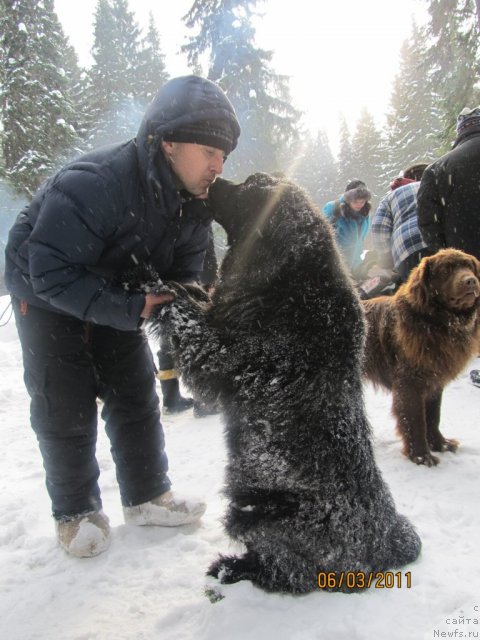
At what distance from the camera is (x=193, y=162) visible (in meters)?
1.96

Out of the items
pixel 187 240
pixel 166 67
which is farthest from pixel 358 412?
pixel 166 67

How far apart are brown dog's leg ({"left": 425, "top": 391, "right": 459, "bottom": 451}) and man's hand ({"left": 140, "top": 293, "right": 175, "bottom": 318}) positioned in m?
2.32

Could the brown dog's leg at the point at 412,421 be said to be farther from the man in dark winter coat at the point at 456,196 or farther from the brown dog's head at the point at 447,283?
the man in dark winter coat at the point at 456,196

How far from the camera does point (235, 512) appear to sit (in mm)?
1890

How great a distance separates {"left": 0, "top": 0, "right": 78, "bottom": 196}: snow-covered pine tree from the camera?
14.1m

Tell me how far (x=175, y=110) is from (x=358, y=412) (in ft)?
5.02

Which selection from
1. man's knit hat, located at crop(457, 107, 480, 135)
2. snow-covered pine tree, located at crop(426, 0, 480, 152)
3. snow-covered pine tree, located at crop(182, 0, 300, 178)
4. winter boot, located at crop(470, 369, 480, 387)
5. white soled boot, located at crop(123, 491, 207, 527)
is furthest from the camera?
snow-covered pine tree, located at crop(182, 0, 300, 178)

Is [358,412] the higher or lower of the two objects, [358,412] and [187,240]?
the lower

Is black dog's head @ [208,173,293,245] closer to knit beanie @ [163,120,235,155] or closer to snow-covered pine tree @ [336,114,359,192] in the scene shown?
knit beanie @ [163,120,235,155]

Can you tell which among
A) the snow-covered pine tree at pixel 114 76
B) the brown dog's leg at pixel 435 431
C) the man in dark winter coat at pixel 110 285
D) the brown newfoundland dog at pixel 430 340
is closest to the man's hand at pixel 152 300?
the man in dark winter coat at pixel 110 285

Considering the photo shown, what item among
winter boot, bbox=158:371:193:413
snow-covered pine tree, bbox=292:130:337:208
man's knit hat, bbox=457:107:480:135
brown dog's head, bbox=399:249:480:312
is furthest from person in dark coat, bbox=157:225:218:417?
snow-covered pine tree, bbox=292:130:337:208

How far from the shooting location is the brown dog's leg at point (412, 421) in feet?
9.82

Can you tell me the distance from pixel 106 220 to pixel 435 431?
108 inches

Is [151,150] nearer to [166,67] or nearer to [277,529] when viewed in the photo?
[277,529]
